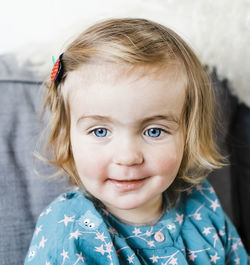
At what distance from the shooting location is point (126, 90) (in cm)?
76

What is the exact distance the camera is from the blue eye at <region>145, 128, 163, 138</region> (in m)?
0.82

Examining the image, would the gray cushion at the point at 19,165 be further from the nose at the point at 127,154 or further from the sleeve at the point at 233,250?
the sleeve at the point at 233,250

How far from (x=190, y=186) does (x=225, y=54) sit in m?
0.44

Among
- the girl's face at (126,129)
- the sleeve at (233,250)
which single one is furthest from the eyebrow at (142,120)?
the sleeve at (233,250)

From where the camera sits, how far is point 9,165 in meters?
1.00

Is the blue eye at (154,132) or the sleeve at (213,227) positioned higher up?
the blue eye at (154,132)

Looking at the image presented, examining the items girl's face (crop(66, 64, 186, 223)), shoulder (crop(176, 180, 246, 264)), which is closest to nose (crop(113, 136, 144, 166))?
girl's face (crop(66, 64, 186, 223))

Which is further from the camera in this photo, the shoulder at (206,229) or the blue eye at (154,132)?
the shoulder at (206,229)

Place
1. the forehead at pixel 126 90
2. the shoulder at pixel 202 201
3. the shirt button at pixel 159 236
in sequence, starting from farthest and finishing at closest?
1. the shoulder at pixel 202 201
2. the shirt button at pixel 159 236
3. the forehead at pixel 126 90

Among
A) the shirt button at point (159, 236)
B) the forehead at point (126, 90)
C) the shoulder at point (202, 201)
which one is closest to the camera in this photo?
the forehead at point (126, 90)

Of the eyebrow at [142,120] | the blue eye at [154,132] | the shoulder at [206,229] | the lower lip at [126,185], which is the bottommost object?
the shoulder at [206,229]

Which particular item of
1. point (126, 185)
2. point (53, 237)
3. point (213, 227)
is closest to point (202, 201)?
point (213, 227)

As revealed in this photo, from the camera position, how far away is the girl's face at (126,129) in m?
0.77

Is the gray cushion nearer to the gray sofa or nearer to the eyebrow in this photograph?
the gray sofa
